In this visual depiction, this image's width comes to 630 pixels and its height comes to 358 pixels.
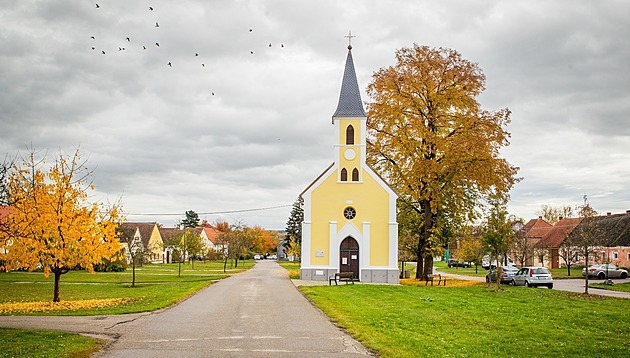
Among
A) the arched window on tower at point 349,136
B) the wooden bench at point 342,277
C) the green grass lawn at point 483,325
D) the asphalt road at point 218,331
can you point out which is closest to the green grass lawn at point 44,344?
the asphalt road at point 218,331

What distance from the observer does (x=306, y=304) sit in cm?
2181

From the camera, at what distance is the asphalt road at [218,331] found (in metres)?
11.8

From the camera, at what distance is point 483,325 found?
52.1ft

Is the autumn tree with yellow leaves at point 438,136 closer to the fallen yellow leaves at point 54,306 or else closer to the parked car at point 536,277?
the parked car at point 536,277

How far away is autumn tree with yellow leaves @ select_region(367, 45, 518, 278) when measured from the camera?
36.6 metres

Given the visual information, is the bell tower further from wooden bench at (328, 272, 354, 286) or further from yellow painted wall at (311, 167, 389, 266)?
wooden bench at (328, 272, 354, 286)

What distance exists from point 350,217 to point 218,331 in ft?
A: 81.3

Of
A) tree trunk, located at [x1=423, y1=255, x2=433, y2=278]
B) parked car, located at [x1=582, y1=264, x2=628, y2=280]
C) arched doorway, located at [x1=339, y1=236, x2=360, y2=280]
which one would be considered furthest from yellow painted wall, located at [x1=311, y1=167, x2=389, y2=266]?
parked car, located at [x1=582, y1=264, x2=628, y2=280]

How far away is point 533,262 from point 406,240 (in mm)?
32312

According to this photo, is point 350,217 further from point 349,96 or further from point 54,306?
point 54,306

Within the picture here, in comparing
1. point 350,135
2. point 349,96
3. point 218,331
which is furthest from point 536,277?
point 218,331

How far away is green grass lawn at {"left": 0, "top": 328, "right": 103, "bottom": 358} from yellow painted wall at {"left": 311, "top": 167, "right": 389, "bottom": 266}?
84.0ft

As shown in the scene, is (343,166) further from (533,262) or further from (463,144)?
(533,262)

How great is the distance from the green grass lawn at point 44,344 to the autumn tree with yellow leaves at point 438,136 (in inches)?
1074
